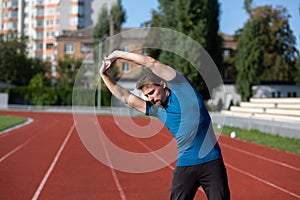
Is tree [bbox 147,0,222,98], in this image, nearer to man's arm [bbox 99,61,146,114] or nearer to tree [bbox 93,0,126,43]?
tree [bbox 93,0,126,43]

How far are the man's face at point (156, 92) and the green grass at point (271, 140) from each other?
38.8 ft

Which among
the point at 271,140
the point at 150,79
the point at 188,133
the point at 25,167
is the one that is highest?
the point at 150,79

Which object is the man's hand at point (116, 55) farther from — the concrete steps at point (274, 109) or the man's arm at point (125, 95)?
the concrete steps at point (274, 109)

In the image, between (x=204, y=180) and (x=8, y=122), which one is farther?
(x=8, y=122)

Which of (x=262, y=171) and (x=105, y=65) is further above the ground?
(x=105, y=65)

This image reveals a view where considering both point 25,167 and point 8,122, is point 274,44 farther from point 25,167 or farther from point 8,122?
point 25,167

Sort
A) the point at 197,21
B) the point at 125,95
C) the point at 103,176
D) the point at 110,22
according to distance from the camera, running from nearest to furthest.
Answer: the point at 125,95
the point at 103,176
the point at 197,21
the point at 110,22

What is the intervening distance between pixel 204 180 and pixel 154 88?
80cm

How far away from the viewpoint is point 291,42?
5353 centimetres

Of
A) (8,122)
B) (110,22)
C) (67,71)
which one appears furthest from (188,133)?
(67,71)

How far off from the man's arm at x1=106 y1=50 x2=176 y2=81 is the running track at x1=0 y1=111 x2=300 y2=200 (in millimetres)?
3503

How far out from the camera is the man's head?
358 cm

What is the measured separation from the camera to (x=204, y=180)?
Result: 3719mm

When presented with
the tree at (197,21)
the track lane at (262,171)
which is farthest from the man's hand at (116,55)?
the tree at (197,21)
